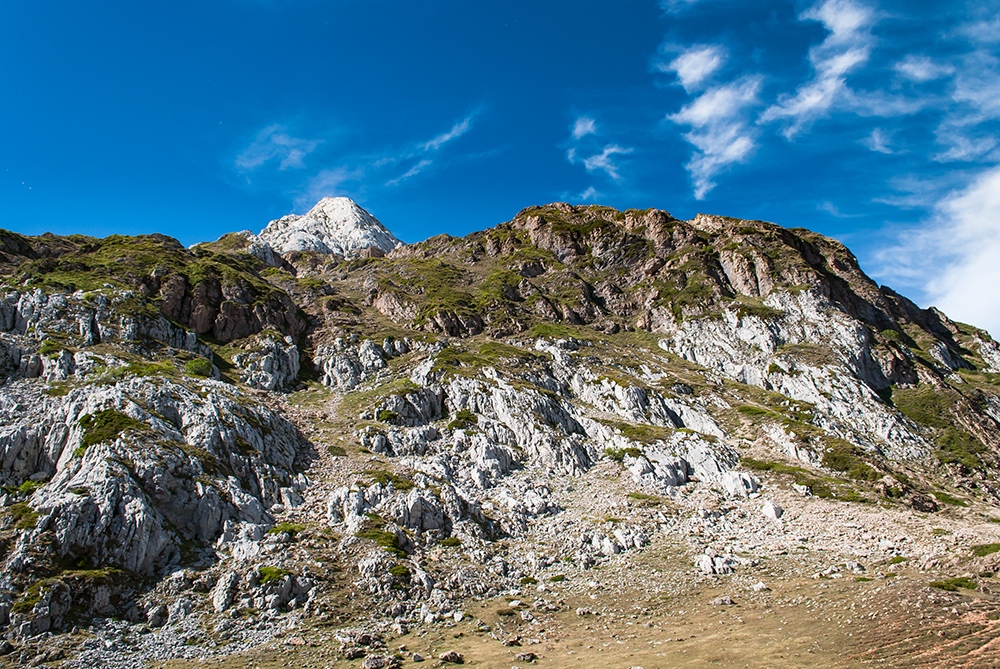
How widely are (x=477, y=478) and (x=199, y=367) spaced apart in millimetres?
48812

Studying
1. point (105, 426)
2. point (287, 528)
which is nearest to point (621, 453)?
point (287, 528)

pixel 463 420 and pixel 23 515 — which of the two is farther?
pixel 463 420

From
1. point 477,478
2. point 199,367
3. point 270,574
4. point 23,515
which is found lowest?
point 270,574

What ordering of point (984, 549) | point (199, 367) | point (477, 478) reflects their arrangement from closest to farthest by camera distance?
point (984, 549) → point (477, 478) → point (199, 367)

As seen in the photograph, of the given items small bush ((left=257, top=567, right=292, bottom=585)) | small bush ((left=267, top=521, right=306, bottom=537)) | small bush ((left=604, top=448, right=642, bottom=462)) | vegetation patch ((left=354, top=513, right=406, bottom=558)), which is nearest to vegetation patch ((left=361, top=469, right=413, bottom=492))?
vegetation patch ((left=354, top=513, right=406, bottom=558))

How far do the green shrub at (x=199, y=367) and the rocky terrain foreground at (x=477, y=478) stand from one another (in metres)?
0.57

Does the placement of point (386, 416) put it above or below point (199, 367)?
below

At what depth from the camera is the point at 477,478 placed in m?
56.6

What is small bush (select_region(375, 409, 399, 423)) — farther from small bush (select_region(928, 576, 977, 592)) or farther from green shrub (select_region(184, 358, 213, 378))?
small bush (select_region(928, 576, 977, 592))

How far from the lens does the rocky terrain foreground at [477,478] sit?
26.9m

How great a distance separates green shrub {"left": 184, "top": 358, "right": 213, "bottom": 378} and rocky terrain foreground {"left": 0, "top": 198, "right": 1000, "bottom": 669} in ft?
1.89

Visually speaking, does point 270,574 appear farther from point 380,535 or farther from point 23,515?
point 23,515

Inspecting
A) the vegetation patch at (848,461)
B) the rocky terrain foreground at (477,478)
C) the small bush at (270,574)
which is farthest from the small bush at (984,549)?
the small bush at (270,574)

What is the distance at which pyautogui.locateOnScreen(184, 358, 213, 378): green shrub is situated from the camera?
68.9 metres
